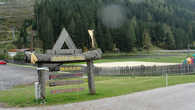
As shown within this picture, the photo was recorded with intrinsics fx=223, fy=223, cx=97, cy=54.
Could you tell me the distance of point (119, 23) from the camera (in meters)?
116

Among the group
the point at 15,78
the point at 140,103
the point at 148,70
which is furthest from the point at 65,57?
the point at 15,78

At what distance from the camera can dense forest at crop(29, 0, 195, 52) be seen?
9461cm

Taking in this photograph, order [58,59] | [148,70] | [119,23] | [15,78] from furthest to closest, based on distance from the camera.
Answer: [119,23], [15,78], [148,70], [58,59]

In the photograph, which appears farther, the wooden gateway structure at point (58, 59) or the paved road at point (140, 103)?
the wooden gateway structure at point (58, 59)

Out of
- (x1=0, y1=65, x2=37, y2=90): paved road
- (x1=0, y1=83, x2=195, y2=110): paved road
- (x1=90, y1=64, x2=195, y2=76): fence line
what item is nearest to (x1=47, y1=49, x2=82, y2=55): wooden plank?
(x1=0, y1=83, x2=195, y2=110): paved road

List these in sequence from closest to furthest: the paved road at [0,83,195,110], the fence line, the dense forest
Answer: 1. the paved road at [0,83,195,110]
2. the fence line
3. the dense forest

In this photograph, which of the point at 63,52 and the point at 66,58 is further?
the point at 63,52

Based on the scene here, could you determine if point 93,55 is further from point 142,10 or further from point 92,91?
point 142,10

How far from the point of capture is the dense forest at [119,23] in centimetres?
9461

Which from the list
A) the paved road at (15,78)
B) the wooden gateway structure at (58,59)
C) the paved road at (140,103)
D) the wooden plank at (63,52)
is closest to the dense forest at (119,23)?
the paved road at (15,78)

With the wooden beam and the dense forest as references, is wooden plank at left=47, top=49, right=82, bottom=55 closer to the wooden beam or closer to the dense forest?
the wooden beam

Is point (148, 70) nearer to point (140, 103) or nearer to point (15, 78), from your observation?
point (15, 78)

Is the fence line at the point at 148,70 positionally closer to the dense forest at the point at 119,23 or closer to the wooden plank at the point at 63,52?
the wooden plank at the point at 63,52

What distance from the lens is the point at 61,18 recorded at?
104 m
